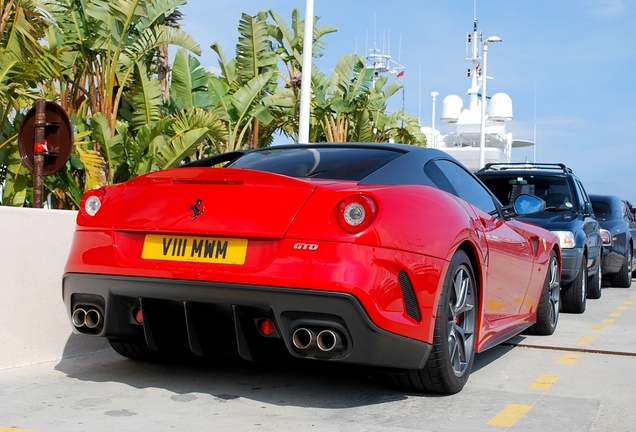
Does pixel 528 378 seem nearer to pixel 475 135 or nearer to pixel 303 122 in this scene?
pixel 303 122

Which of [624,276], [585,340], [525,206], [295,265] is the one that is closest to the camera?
[295,265]

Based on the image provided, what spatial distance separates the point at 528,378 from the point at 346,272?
2.03 metres

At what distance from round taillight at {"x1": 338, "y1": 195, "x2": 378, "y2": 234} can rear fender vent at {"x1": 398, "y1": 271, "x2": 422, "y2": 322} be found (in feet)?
1.02

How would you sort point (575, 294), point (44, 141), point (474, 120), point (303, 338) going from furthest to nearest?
point (474, 120), point (575, 294), point (44, 141), point (303, 338)

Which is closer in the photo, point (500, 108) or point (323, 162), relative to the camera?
point (323, 162)

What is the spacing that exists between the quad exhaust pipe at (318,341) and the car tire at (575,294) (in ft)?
19.2

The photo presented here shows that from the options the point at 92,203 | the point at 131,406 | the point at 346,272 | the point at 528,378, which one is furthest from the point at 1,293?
the point at 528,378

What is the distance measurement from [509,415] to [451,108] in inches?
1941

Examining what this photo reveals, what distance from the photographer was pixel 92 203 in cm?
459

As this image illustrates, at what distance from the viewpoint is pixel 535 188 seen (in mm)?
10336

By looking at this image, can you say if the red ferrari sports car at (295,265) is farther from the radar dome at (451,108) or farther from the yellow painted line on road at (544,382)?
the radar dome at (451,108)

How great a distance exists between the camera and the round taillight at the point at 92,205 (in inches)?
179

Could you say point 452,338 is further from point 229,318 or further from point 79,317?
point 79,317

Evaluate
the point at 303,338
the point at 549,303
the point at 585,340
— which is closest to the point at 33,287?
the point at 303,338
